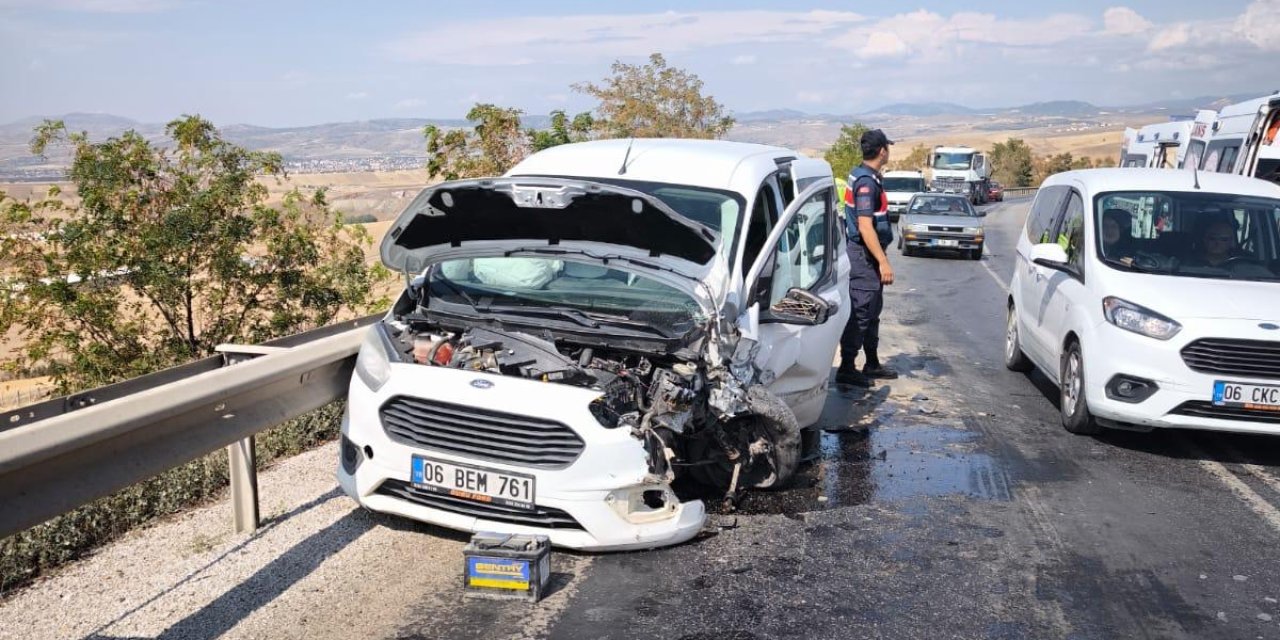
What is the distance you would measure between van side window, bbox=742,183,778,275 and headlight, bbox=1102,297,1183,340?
2.39 metres

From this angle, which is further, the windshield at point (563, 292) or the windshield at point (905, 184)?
the windshield at point (905, 184)

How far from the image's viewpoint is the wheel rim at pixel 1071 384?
747cm

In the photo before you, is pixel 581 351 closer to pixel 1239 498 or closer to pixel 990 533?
pixel 990 533

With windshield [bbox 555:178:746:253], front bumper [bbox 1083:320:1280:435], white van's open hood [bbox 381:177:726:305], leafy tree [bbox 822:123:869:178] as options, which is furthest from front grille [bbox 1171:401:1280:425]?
leafy tree [bbox 822:123:869:178]

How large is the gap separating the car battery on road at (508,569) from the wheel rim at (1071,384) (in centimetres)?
453

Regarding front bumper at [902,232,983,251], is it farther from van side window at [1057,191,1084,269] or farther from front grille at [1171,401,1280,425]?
front grille at [1171,401,1280,425]

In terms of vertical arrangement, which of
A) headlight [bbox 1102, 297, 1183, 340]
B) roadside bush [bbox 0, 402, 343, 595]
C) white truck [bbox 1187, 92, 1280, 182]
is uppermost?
white truck [bbox 1187, 92, 1280, 182]

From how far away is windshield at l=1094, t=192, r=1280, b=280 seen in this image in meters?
7.52

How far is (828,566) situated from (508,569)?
4.94 feet

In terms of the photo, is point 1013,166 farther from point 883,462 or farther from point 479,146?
point 883,462

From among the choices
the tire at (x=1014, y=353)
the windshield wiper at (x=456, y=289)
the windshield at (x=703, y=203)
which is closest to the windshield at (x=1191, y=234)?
the tire at (x=1014, y=353)

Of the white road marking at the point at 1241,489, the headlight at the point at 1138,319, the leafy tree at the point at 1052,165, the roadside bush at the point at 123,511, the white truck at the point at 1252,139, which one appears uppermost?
the white truck at the point at 1252,139

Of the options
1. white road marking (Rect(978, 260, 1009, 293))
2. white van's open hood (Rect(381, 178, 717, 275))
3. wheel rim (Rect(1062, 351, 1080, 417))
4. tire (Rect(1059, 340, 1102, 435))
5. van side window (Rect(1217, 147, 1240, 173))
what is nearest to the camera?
white van's open hood (Rect(381, 178, 717, 275))

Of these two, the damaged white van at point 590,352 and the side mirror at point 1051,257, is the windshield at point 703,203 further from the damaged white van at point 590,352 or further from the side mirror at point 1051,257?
the side mirror at point 1051,257
